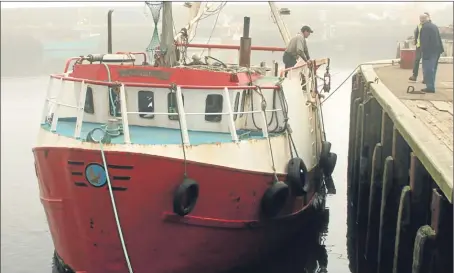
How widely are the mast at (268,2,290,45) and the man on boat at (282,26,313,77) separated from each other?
1967 millimetres

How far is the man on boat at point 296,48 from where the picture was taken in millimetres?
12914

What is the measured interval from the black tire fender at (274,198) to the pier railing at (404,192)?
1536 millimetres

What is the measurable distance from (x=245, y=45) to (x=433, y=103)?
354 cm

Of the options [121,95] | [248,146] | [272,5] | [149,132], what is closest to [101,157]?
[121,95]

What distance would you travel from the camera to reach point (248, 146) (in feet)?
29.7

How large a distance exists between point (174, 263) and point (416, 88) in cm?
663

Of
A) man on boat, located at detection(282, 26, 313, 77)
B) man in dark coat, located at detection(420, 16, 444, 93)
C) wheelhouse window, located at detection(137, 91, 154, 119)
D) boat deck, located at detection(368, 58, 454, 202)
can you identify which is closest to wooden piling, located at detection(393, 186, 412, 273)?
boat deck, located at detection(368, 58, 454, 202)

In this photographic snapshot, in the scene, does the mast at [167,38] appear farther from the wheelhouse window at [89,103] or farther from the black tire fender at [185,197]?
the black tire fender at [185,197]

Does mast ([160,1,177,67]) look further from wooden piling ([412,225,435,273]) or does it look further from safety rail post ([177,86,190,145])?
wooden piling ([412,225,435,273])

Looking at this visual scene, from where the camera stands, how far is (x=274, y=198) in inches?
368

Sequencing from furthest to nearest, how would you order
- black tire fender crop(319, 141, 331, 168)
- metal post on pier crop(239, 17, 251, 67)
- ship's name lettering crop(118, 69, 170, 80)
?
black tire fender crop(319, 141, 331, 168), metal post on pier crop(239, 17, 251, 67), ship's name lettering crop(118, 69, 170, 80)

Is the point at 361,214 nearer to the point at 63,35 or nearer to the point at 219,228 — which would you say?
the point at 219,228

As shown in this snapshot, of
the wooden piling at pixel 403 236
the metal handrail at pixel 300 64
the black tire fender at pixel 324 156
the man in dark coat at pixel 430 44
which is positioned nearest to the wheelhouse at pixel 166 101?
the metal handrail at pixel 300 64

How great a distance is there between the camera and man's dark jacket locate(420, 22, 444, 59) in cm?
1098
